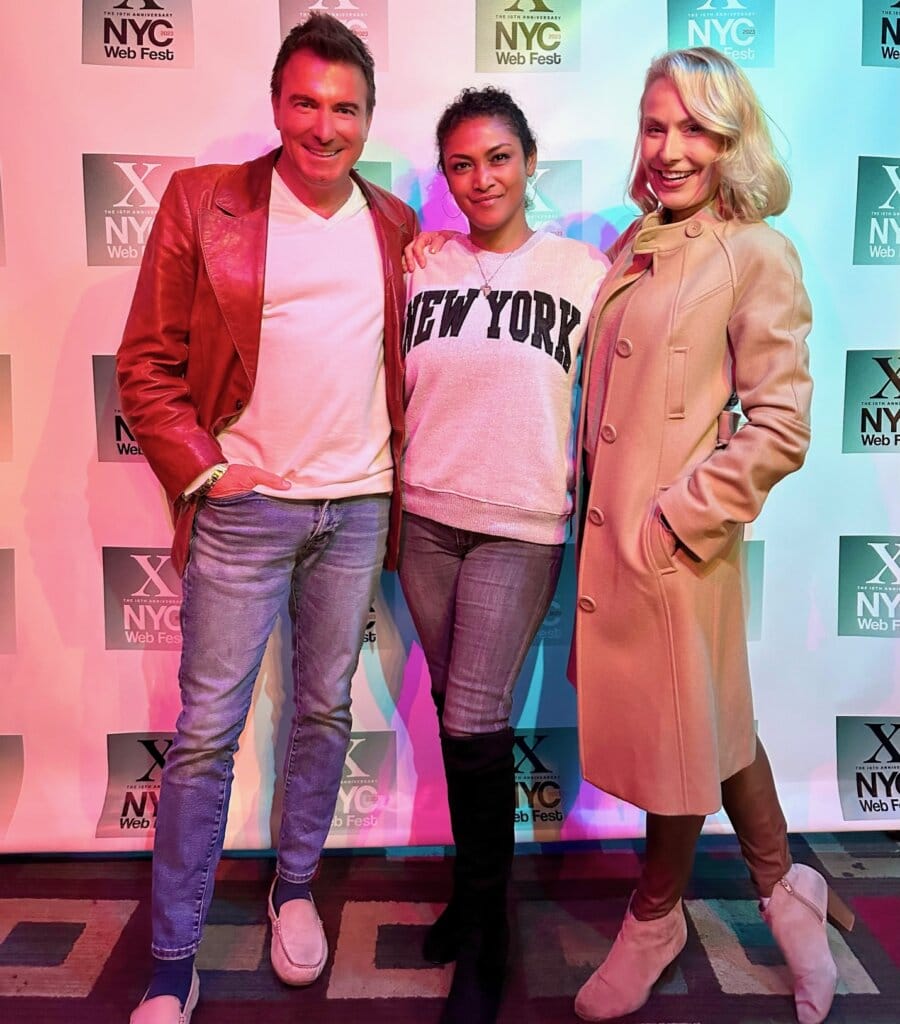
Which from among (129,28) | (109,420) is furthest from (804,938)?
(129,28)

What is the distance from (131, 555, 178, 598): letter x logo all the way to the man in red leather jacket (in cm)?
57

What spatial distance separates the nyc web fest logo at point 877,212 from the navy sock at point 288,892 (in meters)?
2.15

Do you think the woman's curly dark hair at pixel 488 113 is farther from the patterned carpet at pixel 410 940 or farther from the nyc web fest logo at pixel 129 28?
the patterned carpet at pixel 410 940

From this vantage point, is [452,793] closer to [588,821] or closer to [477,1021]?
[477,1021]

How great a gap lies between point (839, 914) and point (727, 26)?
2254mm

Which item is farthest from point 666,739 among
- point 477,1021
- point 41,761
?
point 41,761

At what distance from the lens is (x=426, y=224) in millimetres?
2234

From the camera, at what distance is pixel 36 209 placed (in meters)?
2.16

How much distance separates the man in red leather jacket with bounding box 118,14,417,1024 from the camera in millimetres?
1688

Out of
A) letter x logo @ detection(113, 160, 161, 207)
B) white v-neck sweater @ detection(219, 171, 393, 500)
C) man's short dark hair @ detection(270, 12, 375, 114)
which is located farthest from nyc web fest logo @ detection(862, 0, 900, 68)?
letter x logo @ detection(113, 160, 161, 207)

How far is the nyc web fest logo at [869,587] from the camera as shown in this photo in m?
2.39

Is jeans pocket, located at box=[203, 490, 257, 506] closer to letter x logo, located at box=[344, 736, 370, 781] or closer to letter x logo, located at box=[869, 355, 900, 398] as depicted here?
letter x logo, located at box=[344, 736, 370, 781]

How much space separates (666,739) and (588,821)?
3.12ft

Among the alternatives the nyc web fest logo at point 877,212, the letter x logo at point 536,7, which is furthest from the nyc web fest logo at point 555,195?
the nyc web fest logo at point 877,212
